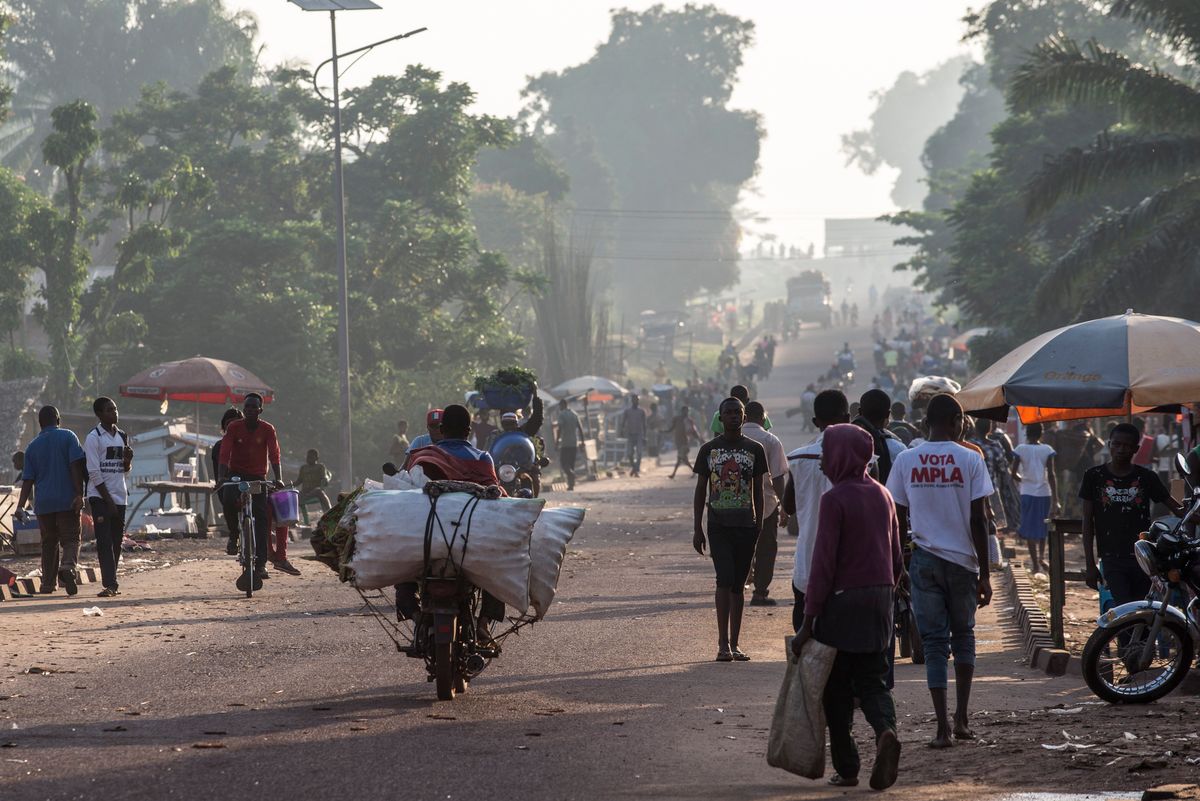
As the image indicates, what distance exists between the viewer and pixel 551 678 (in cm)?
1031

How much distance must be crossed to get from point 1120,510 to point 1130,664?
1.38 metres

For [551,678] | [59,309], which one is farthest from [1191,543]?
[59,309]

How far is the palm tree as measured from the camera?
2484 cm

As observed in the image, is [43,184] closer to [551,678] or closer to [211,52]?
[211,52]

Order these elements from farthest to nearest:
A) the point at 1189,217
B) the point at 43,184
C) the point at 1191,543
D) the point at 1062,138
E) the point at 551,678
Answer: the point at 43,184, the point at 1062,138, the point at 1189,217, the point at 551,678, the point at 1191,543

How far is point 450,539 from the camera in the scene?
8.84 m

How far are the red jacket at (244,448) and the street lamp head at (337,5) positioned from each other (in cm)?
1724

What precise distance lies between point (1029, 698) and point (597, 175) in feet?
300

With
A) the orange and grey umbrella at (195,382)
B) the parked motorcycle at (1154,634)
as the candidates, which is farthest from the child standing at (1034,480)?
the orange and grey umbrella at (195,382)

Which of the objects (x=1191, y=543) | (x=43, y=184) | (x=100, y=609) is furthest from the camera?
(x=43, y=184)

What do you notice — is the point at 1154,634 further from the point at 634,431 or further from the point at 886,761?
the point at 634,431

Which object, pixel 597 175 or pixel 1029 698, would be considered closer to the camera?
pixel 1029 698

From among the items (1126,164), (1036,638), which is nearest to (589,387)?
(1126,164)

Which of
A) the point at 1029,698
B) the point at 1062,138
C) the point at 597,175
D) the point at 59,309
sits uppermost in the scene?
the point at 597,175
